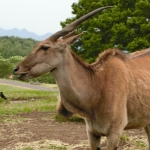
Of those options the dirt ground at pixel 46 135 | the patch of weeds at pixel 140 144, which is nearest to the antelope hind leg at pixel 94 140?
the dirt ground at pixel 46 135

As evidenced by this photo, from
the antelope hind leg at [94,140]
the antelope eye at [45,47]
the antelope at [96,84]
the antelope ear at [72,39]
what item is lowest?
the antelope hind leg at [94,140]

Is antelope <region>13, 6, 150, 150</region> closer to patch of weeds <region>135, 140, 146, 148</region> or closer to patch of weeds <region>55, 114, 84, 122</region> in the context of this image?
patch of weeds <region>135, 140, 146, 148</region>

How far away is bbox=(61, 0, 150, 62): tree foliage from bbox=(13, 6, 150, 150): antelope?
9757 mm

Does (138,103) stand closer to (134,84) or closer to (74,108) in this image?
(134,84)

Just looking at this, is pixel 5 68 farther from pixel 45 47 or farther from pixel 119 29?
pixel 45 47

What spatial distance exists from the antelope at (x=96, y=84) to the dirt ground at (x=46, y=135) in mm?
1922

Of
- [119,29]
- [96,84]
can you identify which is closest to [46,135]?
[96,84]

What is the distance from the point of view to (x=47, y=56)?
14.1ft

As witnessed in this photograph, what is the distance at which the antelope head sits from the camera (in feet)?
13.9

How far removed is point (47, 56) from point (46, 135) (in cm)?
406

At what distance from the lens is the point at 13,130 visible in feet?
28.5

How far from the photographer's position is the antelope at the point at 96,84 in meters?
4.33

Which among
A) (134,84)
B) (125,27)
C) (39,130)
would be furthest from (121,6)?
(134,84)

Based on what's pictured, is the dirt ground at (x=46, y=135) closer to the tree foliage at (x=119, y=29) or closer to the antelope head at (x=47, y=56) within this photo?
the antelope head at (x=47, y=56)
